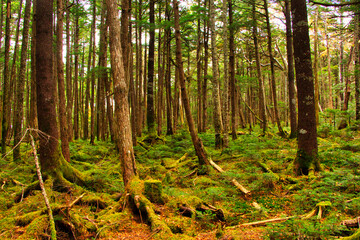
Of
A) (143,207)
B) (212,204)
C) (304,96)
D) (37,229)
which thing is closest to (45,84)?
(37,229)

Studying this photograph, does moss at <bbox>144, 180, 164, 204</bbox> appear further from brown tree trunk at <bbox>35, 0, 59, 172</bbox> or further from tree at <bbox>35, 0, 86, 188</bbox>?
brown tree trunk at <bbox>35, 0, 59, 172</bbox>

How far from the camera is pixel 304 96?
6711mm

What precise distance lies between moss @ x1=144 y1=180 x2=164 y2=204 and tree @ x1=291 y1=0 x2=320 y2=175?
4.26 meters

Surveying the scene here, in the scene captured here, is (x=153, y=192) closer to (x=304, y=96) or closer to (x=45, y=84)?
(x=45, y=84)

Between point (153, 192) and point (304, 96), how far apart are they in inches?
204

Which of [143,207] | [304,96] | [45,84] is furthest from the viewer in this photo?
[304,96]

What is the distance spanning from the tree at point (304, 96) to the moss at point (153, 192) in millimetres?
4255

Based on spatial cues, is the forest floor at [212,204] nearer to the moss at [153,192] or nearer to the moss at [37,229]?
the moss at [37,229]

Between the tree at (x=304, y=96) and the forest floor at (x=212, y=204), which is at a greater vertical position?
the tree at (x=304, y=96)

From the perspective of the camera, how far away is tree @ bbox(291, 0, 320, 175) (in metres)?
6.61

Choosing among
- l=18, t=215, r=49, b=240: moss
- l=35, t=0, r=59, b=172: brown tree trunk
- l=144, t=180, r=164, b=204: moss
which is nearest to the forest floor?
l=18, t=215, r=49, b=240: moss

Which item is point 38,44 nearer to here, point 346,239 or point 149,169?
point 149,169

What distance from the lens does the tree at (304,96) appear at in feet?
21.7

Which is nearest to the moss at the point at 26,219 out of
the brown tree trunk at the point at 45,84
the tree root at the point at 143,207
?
the tree root at the point at 143,207
